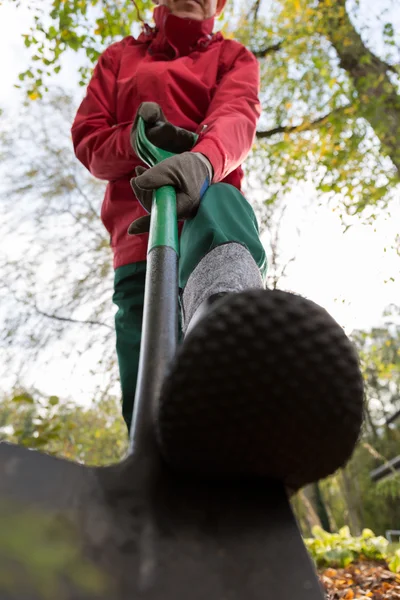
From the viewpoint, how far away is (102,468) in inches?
17.1

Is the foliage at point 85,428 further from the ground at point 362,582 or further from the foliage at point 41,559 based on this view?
the foliage at point 41,559

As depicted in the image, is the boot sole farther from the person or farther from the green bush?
the green bush

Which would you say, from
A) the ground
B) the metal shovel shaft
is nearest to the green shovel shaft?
the metal shovel shaft

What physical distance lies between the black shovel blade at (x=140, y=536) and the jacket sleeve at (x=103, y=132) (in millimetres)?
949

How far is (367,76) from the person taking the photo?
3.95 m

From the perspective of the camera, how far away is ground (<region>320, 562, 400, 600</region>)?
1839 mm

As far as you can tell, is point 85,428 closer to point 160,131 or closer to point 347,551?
point 347,551

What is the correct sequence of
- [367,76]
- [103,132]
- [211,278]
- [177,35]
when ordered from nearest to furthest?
[211,278] < [103,132] < [177,35] < [367,76]

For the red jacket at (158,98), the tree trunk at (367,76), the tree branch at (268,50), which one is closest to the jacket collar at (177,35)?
the red jacket at (158,98)

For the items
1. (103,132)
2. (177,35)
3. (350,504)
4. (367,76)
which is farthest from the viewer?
(350,504)

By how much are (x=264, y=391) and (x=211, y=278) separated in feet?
1.40

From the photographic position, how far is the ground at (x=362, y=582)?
184 centimetres

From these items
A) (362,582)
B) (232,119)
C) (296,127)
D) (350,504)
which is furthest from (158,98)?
(350,504)

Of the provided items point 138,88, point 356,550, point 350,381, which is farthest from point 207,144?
point 356,550
